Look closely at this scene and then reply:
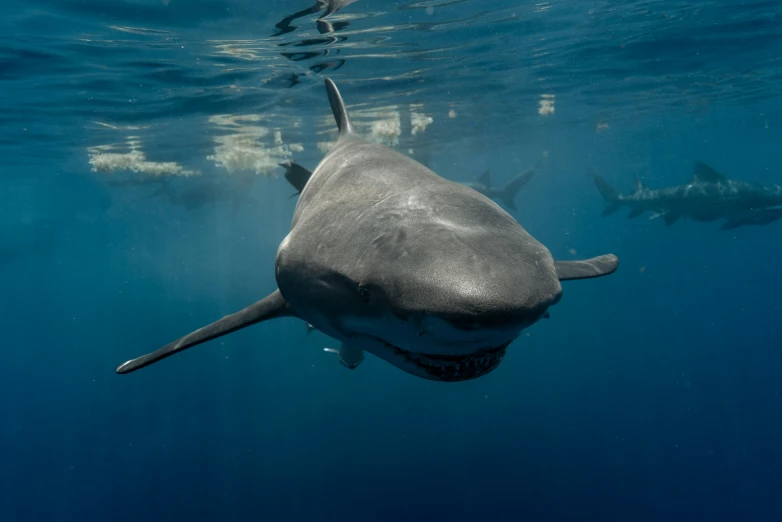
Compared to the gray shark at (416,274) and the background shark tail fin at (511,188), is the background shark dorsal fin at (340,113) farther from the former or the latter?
the background shark tail fin at (511,188)

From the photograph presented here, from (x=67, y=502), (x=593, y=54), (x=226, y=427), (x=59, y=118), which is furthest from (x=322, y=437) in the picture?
(x=593, y=54)

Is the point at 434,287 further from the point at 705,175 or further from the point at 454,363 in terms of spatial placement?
the point at 705,175

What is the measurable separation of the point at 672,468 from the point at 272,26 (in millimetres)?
25158

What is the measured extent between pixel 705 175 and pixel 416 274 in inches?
901

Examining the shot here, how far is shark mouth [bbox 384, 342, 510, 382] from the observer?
2.50 meters

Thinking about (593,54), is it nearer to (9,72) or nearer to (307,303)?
(307,303)

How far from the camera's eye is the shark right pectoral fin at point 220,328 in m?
3.99

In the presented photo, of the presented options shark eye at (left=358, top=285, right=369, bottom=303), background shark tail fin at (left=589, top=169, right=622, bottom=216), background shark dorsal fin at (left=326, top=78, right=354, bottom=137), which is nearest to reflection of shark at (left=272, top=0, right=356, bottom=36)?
background shark dorsal fin at (left=326, top=78, right=354, bottom=137)

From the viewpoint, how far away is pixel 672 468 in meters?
21.8

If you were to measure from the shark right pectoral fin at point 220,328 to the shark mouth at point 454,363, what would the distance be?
1.87m

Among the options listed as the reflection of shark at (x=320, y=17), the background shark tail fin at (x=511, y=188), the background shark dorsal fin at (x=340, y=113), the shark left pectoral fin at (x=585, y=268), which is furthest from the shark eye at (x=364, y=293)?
the background shark tail fin at (x=511, y=188)

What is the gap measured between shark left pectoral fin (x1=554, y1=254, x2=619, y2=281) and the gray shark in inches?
0.5

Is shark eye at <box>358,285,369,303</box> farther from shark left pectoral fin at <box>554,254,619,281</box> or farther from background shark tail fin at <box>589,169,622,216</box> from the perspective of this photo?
background shark tail fin at <box>589,169,622,216</box>

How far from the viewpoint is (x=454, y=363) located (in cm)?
252
